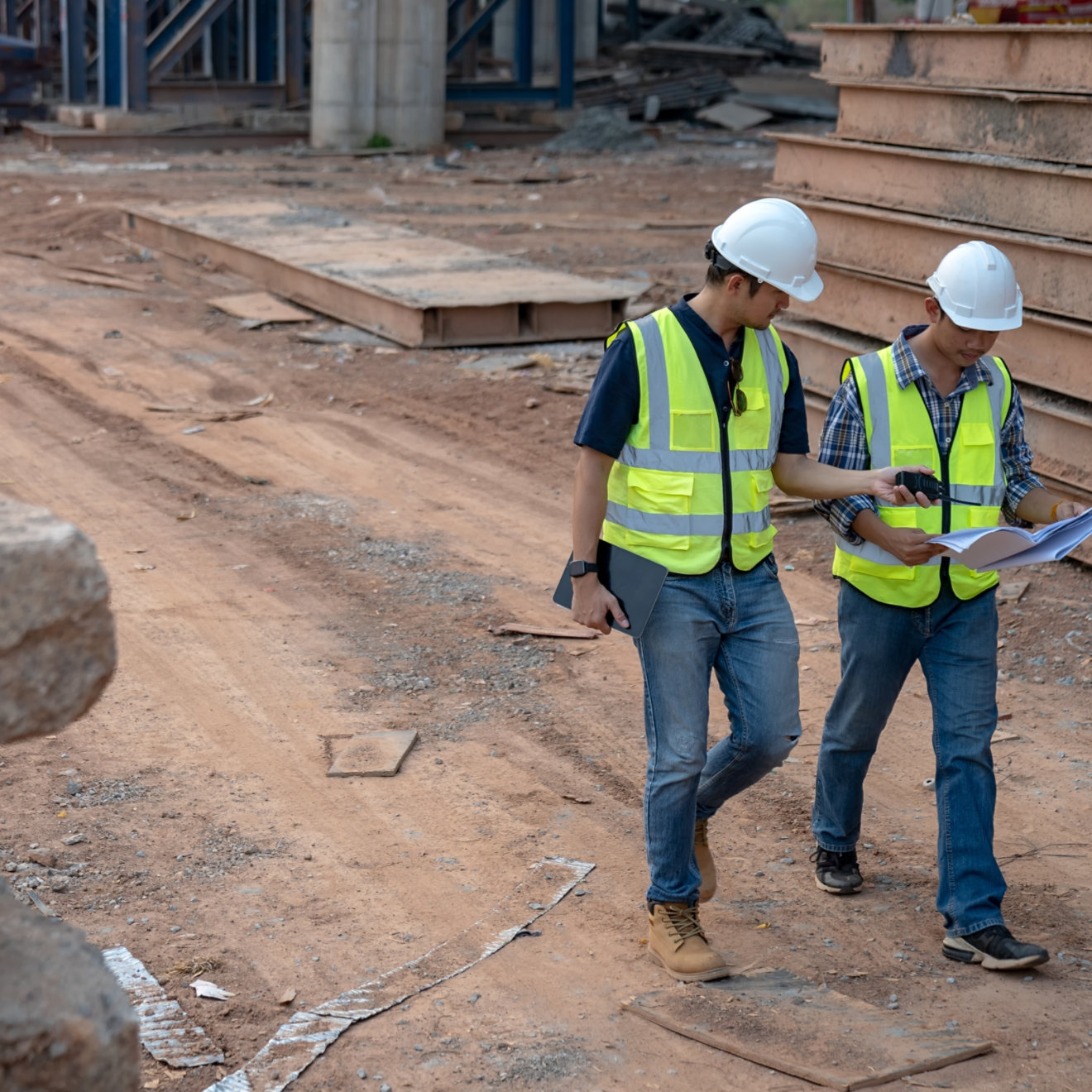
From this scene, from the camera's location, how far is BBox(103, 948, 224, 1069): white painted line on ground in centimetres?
365

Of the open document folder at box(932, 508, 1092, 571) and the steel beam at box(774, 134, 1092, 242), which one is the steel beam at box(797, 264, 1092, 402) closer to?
the steel beam at box(774, 134, 1092, 242)

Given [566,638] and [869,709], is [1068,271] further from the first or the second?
[869,709]

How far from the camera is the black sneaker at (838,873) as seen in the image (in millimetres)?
4516

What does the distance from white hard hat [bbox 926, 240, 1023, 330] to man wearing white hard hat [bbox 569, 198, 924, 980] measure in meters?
0.41

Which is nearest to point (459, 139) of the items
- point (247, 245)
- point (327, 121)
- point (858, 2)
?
point (327, 121)

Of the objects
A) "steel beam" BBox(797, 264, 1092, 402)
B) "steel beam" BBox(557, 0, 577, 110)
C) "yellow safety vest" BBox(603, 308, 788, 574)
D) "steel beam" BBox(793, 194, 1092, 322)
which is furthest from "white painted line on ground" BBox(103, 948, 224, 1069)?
"steel beam" BBox(557, 0, 577, 110)

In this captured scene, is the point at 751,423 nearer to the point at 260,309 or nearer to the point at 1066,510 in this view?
the point at 1066,510

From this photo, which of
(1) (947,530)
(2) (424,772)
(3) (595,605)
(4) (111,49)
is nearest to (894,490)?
(1) (947,530)

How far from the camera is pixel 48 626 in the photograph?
7.43 ft

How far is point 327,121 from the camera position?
1062 inches

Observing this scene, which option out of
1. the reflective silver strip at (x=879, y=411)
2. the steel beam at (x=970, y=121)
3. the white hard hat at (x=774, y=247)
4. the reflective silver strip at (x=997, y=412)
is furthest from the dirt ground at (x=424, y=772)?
the steel beam at (x=970, y=121)

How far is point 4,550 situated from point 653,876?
2.32 meters

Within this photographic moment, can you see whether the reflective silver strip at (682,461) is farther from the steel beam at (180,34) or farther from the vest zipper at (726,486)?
the steel beam at (180,34)

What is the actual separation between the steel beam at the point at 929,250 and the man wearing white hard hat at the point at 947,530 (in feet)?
10.5
